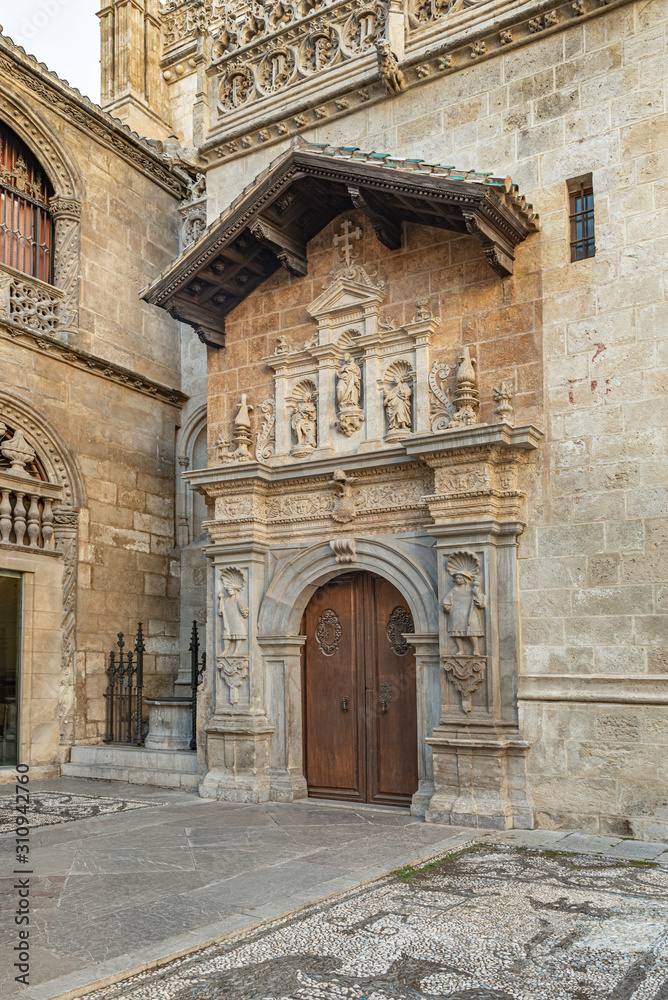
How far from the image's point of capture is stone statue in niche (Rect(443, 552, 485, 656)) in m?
7.93

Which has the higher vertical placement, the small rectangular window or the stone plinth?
the small rectangular window

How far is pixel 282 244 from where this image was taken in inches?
377

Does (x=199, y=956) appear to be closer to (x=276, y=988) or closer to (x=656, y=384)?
(x=276, y=988)

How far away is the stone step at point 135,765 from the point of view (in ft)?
32.9

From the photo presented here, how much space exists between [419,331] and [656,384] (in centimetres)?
233

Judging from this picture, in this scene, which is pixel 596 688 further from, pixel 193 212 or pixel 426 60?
pixel 193 212

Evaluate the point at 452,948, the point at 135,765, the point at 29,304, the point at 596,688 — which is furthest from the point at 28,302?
the point at 452,948

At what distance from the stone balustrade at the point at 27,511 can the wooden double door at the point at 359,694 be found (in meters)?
3.97

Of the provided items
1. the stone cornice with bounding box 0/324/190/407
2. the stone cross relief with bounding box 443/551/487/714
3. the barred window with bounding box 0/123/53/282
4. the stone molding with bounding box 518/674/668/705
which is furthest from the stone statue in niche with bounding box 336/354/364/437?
the barred window with bounding box 0/123/53/282

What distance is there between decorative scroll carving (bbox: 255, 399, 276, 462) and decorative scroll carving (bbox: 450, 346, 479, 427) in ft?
7.43

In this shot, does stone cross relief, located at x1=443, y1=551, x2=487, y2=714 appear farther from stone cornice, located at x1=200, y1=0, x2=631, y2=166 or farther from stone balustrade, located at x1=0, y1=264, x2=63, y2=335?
stone balustrade, located at x1=0, y1=264, x2=63, y2=335

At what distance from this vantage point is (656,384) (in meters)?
7.59

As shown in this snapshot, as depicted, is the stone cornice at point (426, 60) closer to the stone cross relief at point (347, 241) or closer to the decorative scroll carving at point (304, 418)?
the stone cross relief at point (347, 241)

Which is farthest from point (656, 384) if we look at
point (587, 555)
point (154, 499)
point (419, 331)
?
point (154, 499)
